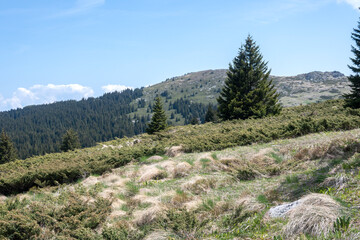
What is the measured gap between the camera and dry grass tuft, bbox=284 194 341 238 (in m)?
3.53

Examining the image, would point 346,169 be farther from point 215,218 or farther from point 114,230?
point 114,230

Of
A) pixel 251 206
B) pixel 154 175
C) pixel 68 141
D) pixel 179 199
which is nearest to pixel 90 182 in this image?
pixel 154 175

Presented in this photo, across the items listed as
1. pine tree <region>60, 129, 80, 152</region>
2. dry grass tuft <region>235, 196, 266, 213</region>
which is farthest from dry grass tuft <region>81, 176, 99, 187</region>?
pine tree <region>60, 129, 80, 152</region>

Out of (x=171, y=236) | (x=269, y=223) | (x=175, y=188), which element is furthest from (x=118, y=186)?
(x=269, y=223)

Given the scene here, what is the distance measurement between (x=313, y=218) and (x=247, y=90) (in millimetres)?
30989

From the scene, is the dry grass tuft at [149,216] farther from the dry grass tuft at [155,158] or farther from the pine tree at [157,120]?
the pine tree at [157,120]

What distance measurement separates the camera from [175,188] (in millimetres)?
7742

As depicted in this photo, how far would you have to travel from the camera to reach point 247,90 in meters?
33.1

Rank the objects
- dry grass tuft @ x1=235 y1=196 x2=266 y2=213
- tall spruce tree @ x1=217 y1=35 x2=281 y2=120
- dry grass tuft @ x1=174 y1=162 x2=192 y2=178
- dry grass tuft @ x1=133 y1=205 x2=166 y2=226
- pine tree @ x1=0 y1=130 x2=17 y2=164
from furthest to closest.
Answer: pine tree @ x1=0 y1=130 x2=17 y2=164
tall spruce tree @ x1=217 y1=35 x2=281 y2=120
dry grass tuft @ x1=174 y1=162 x2=192 y2=178
dry grass tuft @ x1=133 y1=205 x2=166 y2=226
dry grass tuft @ x1=235 y1=196 x2=266 y2=213

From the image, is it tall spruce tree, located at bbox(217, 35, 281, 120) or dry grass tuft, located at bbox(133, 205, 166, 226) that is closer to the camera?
dry grass tuft, located at bbox(133, 205, 166, 226)

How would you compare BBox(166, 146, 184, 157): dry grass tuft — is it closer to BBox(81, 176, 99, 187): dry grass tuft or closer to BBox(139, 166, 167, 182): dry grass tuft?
BBox(139, 166, 167, 182): dry grass tuft

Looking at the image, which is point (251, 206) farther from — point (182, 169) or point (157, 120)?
point (157, 120)

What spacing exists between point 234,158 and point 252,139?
394cm

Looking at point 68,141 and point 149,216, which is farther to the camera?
point 68,141
